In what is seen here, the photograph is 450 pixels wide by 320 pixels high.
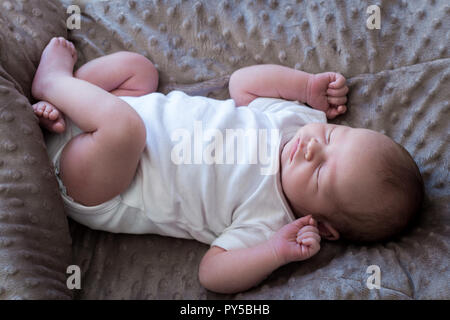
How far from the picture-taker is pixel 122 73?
43.4 inches

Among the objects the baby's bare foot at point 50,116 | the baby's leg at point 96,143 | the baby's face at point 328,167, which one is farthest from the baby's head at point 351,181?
the baby's bare foot at point 50,116

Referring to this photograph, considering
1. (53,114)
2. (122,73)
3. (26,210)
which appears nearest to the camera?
(26,210)

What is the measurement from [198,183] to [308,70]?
42cm

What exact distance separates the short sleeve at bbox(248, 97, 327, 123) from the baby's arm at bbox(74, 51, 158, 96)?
10.2 inches

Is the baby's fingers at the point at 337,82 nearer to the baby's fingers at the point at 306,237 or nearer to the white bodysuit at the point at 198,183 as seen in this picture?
the white bodysuit at the point at 198,183

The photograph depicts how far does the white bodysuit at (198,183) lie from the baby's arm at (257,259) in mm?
39

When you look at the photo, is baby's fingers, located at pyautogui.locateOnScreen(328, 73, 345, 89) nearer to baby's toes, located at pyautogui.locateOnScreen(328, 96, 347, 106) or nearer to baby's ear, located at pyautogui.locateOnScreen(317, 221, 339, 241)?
baby's toes, located at pyautogui.locateOnScreen(328, 96, 347, 106)

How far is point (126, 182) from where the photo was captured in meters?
0.96

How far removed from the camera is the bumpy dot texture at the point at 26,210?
761 mm

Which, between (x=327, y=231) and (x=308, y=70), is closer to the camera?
(x=327, y=231)

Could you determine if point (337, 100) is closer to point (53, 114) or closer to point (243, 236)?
point (243, 236)

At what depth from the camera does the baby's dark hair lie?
0.91 meters

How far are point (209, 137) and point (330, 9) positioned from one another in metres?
0.48

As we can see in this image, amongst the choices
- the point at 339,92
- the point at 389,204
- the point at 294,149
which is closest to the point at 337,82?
the point at 339,92
